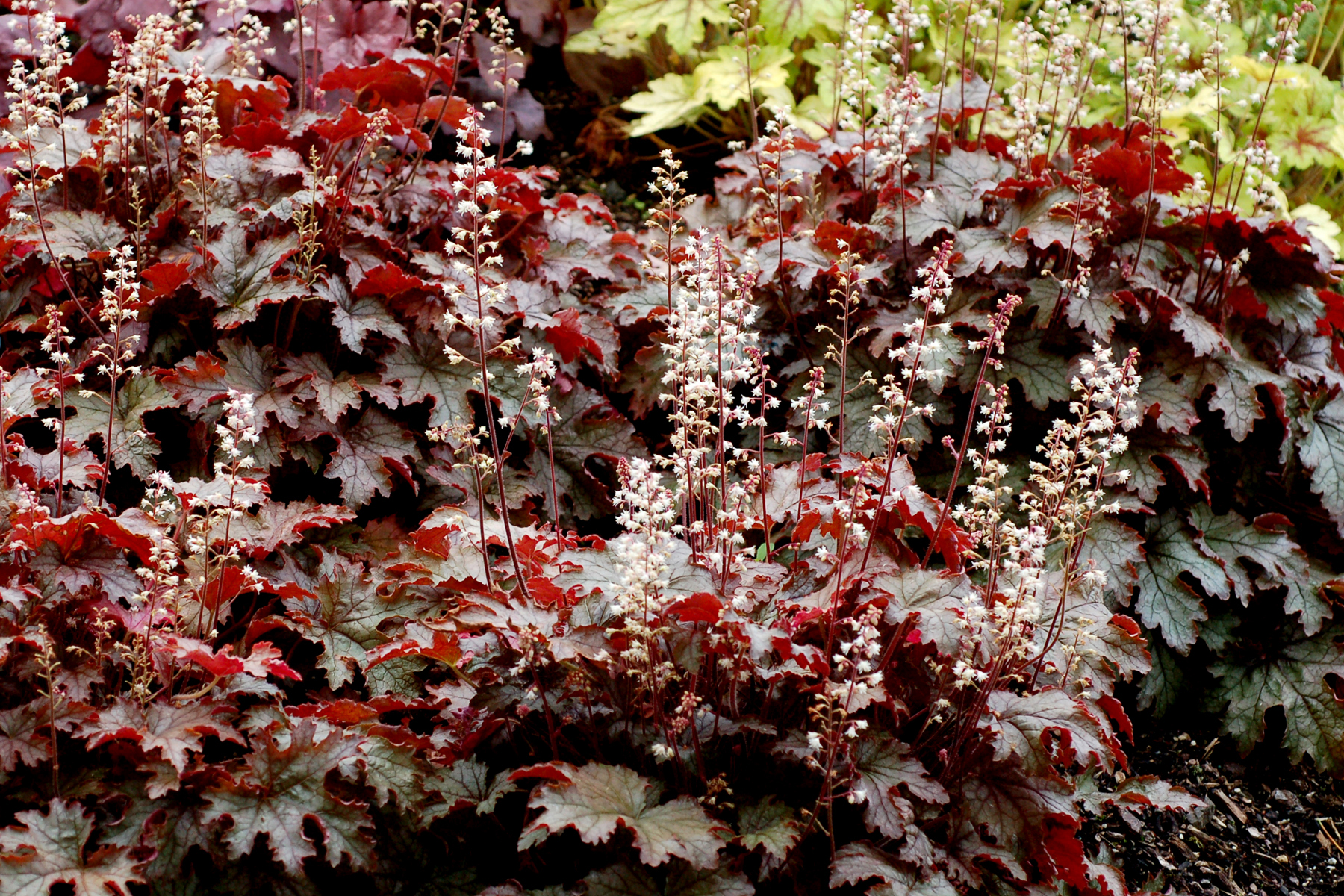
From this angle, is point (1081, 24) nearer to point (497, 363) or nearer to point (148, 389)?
point (497, 363)

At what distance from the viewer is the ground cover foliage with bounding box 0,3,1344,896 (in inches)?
80.4

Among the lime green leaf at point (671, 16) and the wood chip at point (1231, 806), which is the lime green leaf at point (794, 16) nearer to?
the lime green leaf at point (671, 16)

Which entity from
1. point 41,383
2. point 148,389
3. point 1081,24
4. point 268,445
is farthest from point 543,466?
point 1081,24

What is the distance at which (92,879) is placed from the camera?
1.79 meters

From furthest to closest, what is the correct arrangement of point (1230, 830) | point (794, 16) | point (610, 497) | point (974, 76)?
point (794, 16) → point (974, 76) → point (610, 497) → point (1230, 830)

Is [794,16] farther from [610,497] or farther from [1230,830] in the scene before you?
[1230,830]

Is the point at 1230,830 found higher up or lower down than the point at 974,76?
lower down

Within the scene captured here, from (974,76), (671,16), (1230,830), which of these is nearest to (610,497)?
(1230,830)

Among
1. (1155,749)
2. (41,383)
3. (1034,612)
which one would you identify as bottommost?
(1155,749)

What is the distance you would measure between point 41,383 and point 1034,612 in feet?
7.33

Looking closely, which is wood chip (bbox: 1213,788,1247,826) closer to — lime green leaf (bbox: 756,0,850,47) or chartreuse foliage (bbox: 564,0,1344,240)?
chartreuse foliage (bbox: 564,0,1344,240)

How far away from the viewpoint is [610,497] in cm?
334

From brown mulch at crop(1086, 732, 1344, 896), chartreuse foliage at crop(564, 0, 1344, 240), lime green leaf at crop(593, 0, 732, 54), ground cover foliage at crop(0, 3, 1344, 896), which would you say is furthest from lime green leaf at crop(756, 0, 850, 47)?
brown mulch at crop(1086, 732, 1344, 896)

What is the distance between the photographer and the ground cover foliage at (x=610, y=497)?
2.04 metres
